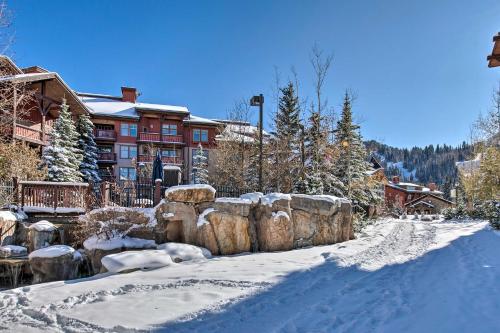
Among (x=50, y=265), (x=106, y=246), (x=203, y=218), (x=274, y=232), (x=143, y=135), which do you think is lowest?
(x=50, y=265)

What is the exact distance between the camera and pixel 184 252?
30.9 feet

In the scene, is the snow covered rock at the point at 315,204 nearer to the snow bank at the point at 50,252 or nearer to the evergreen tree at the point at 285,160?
the evergreen tree at the point at 285,160

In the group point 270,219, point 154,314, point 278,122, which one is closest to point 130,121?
point 278,122

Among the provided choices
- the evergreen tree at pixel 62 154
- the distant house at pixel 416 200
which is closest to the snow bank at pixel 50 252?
the evergreen tree at pixel 62 154

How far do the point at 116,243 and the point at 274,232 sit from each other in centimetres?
464

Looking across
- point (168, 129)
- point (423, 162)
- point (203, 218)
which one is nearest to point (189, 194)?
point (203, 218)

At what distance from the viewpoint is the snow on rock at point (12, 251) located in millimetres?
11758

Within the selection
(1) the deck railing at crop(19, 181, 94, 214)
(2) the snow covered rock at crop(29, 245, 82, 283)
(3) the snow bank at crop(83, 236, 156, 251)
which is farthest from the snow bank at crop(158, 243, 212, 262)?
(1) the deck railing at crop(19, 181, 94, 214)

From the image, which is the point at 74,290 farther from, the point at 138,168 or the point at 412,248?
the point at 138,168

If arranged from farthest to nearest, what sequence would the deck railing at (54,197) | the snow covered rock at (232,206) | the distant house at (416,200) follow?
the distant house at (416,200) → the deck railing at (54,197) → the snow covered rock at (232,206)

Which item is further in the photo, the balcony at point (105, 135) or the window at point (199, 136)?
the window at point (199, 136)

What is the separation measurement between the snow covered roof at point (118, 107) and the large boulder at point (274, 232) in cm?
2622

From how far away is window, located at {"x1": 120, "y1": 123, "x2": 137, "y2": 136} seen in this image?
35000 millimetres

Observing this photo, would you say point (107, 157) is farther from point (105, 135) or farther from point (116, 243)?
point (116, 243)
